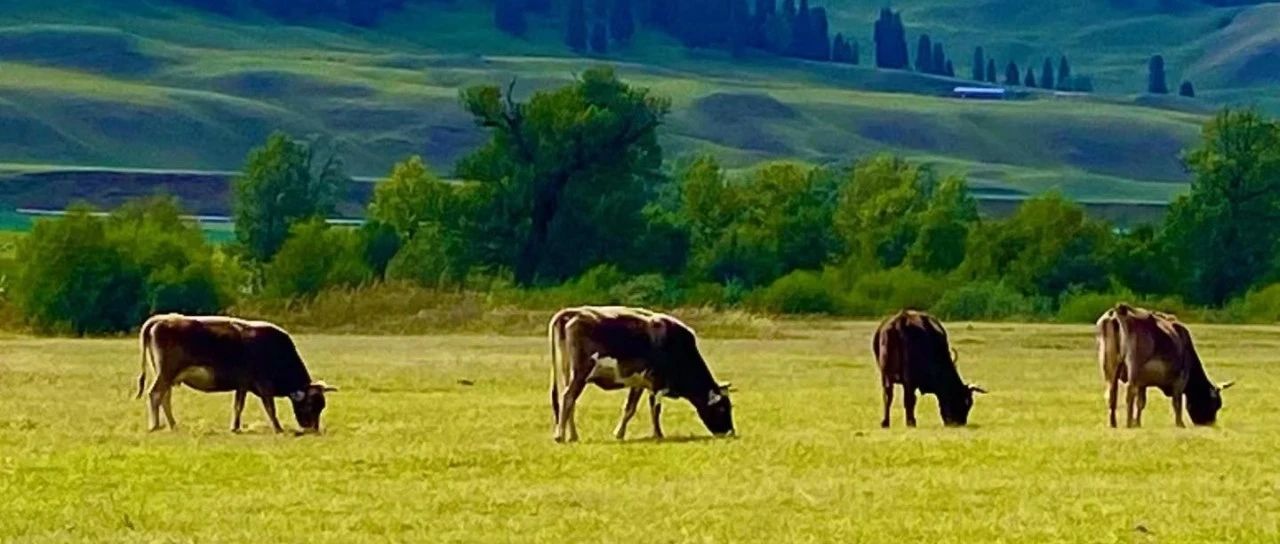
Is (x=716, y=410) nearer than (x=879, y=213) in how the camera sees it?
Yes

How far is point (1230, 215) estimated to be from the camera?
99625 mm

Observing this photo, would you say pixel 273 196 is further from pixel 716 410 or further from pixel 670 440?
pixel 670 440

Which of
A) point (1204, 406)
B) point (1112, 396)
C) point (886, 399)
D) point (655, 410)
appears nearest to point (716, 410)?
point (655, 410)

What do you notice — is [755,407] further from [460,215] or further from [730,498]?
[460,215]

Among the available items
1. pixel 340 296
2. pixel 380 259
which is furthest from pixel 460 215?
pixel 340 296

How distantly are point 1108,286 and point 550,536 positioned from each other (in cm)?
7833

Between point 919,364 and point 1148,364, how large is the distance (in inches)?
111

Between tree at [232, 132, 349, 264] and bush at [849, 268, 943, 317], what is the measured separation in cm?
3112

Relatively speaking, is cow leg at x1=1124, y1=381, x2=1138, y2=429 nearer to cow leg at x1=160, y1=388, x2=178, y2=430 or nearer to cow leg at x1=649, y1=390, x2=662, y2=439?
cow leg at x1=649, y1=390, x2=662, y2=439

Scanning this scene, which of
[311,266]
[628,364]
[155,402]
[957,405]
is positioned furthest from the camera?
[311,266]

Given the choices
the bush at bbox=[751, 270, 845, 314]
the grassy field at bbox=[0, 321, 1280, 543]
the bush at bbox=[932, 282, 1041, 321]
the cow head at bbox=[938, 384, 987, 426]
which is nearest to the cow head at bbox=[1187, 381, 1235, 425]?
the grassy field at bbox=[0, 321, 1280, 543]

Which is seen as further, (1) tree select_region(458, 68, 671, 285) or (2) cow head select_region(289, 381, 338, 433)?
(1) tree select_region(458, 68, 671, 285)

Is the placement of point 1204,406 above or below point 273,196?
above

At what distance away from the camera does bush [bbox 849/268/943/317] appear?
90.6 m
